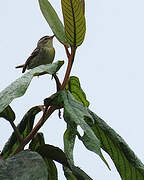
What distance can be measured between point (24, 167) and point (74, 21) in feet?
1.34

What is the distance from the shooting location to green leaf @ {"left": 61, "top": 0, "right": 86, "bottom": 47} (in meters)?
1.01

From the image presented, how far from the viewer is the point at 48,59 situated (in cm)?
129

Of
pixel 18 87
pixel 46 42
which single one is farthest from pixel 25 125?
pixel 46 42

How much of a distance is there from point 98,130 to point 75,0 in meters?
0.33

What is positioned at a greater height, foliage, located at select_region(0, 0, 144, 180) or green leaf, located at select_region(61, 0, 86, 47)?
green leaf, located at select_region(61, 0, 86, 47)

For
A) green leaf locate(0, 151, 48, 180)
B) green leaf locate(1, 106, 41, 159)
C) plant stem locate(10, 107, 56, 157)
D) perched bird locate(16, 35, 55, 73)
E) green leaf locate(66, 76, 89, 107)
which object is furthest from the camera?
perched bird locate(16, 35, 55, 73)

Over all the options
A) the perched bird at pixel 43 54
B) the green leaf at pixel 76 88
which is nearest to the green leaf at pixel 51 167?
the green leaf at pixel 76 88

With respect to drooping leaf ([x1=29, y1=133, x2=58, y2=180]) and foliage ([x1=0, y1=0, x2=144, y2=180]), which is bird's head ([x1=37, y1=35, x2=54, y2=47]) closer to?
foliage ([x1=0, y1=0, x2=144, y2=180])

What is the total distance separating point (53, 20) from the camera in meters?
1.08

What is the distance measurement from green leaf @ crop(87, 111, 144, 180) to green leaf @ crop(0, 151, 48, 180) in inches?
9.2

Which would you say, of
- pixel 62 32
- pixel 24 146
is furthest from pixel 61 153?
pixel 62 32

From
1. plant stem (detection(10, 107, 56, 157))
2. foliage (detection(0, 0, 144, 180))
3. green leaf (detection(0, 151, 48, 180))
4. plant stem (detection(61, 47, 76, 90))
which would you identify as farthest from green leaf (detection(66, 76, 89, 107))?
green leaf (detection(0, 151, 48, 180))

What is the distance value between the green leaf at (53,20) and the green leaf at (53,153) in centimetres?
28

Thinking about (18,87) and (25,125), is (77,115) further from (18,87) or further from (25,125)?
(25,125)
